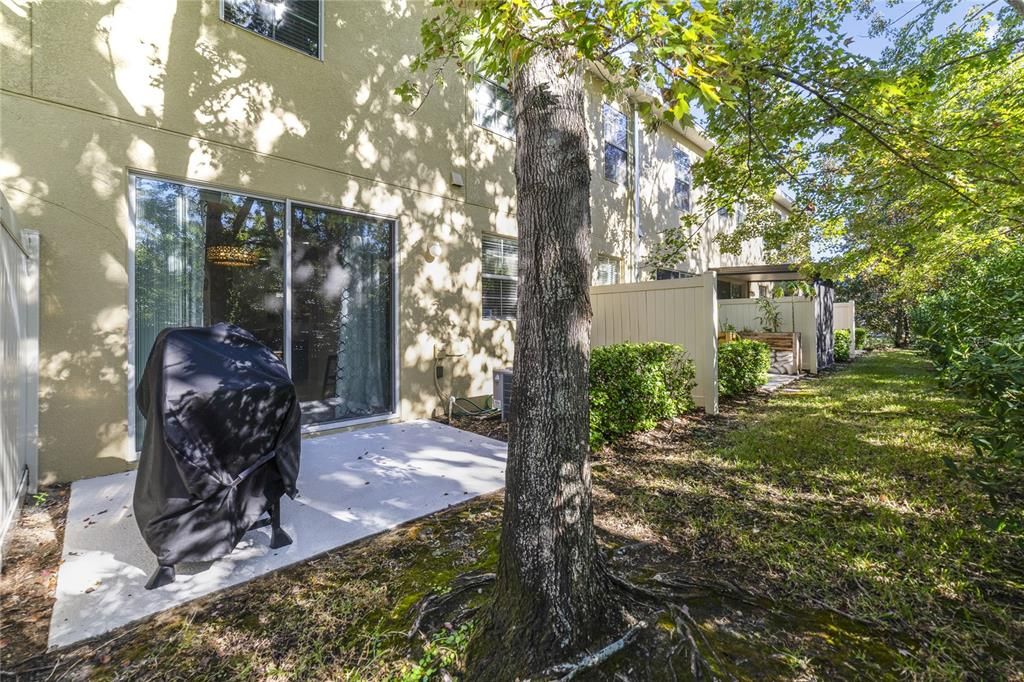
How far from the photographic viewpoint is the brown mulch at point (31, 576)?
6.82 ft

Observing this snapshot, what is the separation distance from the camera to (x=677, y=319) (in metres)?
6.99

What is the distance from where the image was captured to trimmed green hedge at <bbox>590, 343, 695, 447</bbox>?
504 centimetres

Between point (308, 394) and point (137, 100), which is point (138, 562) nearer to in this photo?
point (308, 394)

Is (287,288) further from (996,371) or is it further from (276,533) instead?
(996,371)

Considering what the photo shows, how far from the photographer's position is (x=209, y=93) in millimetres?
4625

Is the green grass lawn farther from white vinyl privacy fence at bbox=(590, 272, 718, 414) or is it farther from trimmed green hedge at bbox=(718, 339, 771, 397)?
trimmed green hedge at bbox=(718, 339, 771, 397)

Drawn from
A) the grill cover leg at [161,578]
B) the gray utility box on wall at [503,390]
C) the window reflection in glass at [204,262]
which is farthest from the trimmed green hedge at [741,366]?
the grill cover leg at [161,578]

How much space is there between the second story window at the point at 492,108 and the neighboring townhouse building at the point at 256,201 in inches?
1.4

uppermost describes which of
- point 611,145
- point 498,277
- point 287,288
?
point 611,145

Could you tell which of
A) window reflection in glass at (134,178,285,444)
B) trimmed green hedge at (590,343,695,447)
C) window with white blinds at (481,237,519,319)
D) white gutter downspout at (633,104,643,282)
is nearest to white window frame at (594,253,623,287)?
white gutter downspout at (633,104,643,282)

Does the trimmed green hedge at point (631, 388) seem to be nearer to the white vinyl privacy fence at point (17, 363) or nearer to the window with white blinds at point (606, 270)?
the window with white blinds at point (606, 270)

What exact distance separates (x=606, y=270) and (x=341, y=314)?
625 centimetres

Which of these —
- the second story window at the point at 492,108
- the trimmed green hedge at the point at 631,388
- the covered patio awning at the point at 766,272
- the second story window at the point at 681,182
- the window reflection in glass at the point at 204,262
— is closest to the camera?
the window reflection in glass at the point at 204,262

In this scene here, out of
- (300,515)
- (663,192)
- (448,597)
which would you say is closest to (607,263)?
(663,192)
